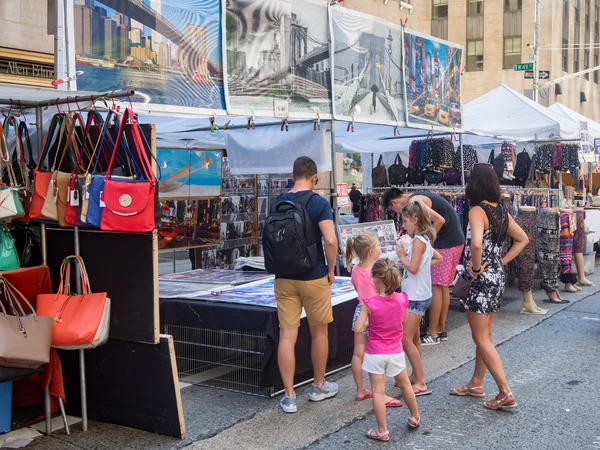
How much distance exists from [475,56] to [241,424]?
144 ft

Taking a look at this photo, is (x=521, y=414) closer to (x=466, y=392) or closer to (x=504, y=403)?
(x=504, y=403)

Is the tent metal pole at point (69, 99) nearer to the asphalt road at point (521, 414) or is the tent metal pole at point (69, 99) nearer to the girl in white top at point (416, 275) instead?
the girl in white top at point (416, 275)

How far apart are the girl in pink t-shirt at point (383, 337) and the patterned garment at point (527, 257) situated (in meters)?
4.95

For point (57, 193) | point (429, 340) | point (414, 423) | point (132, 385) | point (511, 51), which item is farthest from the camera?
point (511, 51)

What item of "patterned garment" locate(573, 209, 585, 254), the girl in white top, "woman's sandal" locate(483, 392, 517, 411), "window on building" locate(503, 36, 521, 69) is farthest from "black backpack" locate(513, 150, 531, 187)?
"window on building" locate(503, 36, 521, 69)

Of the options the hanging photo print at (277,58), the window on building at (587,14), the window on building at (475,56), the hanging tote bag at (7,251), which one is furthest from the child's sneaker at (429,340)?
the window on building at (587,14)

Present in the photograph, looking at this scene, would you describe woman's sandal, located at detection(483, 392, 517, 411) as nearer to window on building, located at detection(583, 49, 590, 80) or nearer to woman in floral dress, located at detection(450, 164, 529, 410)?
woman in floral dress, located at detection(450, 164, 529, 410)

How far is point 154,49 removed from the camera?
5.95 m

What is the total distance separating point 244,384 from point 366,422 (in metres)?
1.25

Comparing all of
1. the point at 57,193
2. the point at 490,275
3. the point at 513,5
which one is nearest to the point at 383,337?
the point at 490,275

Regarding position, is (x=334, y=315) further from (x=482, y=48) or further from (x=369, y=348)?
(x=482, y=48)

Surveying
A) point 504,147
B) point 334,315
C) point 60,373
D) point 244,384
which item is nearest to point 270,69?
point 334,315

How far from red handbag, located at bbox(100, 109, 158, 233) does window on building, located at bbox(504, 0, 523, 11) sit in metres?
44.0

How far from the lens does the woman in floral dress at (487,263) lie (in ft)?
17.0
